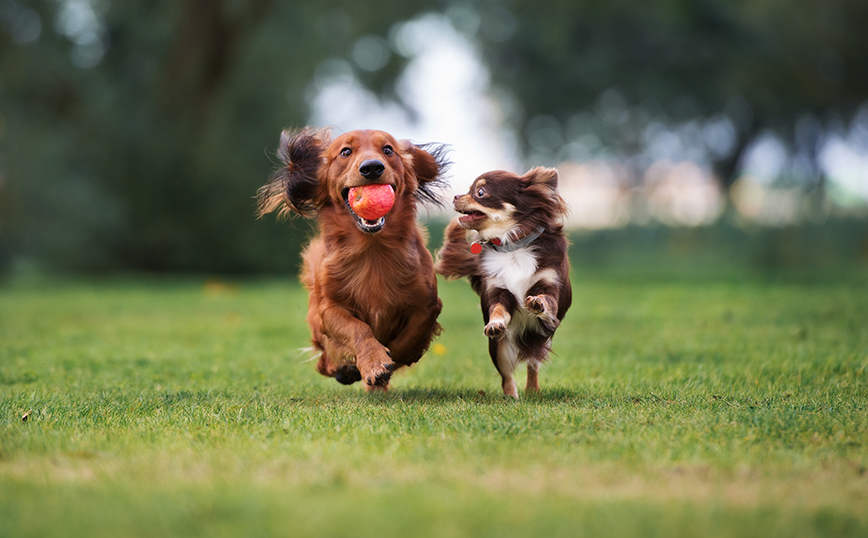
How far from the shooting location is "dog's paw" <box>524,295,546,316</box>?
13.1ft

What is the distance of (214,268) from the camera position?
1806 centimetres

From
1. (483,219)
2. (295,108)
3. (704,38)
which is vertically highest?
(704,38)

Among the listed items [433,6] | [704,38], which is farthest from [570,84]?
[433,6]

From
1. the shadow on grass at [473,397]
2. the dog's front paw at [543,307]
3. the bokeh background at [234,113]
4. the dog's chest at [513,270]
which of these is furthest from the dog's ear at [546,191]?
the bokeh background at [234,113]

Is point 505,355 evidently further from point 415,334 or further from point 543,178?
point 543,178

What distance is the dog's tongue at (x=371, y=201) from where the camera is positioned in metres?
4.39

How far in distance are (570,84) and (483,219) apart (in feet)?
67.6

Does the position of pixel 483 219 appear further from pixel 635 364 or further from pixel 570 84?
pixel 570 84

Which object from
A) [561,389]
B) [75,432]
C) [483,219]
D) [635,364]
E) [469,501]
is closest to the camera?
[469,501]

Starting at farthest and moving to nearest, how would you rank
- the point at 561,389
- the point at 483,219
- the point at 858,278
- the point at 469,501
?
the point at 858,278
the point at 561,389
the point at 483,219
the point at 469,501

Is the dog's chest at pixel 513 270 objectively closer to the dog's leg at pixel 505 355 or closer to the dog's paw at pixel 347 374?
the dog's leg at pixel 505 355

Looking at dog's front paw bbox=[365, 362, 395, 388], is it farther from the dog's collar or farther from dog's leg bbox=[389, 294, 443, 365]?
the dog's collar

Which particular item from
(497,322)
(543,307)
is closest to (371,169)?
(497,322)

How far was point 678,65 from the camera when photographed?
23.2 meters
